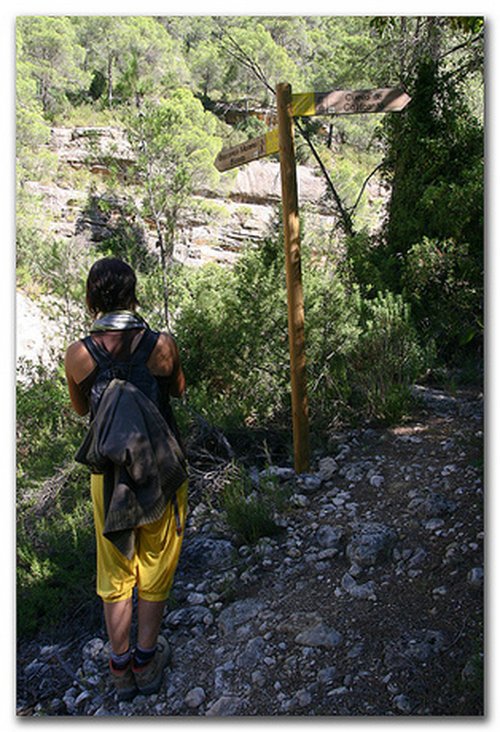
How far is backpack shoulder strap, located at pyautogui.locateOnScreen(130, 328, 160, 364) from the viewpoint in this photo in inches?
68.5

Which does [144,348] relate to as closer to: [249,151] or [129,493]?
[129,493]

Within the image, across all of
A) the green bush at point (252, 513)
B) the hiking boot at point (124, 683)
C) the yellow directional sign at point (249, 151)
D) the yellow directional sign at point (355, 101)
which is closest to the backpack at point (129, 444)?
the hiking boot at point (124, 683)

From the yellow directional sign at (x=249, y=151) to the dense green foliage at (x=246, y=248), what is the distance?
530mm

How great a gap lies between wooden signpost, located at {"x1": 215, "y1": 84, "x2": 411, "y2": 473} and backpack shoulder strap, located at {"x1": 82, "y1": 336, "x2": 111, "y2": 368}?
129 cm

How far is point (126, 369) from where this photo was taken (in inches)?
68.1

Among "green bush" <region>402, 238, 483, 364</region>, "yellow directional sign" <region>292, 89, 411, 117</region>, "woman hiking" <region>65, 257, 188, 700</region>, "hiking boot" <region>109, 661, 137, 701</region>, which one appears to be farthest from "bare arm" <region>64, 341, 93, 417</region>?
"green bush" <region>402, 238, 483, 364</region>

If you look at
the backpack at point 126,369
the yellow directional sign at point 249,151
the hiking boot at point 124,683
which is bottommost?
the hiking boot at point 124,683

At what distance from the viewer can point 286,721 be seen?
6.18 feet

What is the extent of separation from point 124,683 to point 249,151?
2258 mm

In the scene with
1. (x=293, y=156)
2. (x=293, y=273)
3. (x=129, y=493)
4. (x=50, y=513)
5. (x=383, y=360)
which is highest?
(x=293, y=156)

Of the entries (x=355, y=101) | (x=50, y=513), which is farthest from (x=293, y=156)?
(x=50, y=513)

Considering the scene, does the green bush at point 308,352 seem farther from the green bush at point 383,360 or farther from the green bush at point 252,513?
the green bush at point 252,513

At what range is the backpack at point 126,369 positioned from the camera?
1719 mm

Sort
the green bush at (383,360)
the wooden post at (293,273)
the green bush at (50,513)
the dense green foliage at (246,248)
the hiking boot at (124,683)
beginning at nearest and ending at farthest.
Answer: the hiking boot at (124,683) < the green bush at (50,513) < the wooden post at (293,273) < the dense green foliage at (246,248) < the green bush at (383,360)
